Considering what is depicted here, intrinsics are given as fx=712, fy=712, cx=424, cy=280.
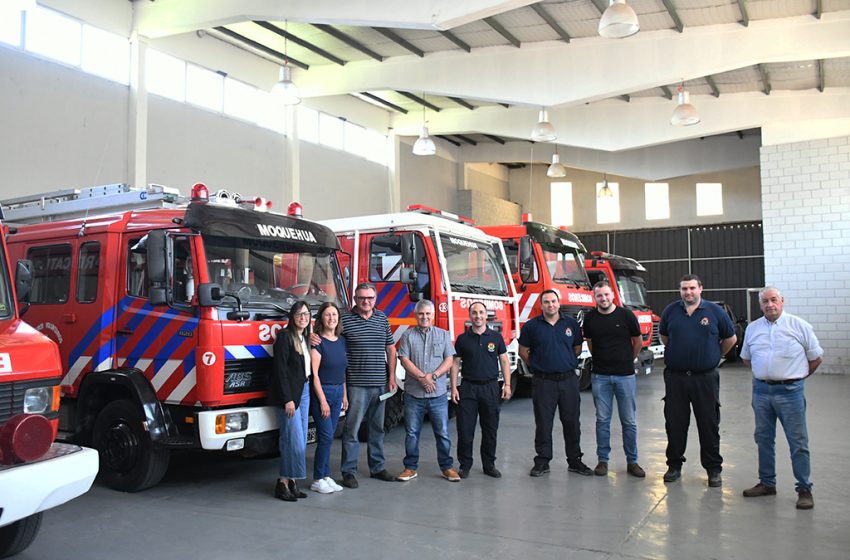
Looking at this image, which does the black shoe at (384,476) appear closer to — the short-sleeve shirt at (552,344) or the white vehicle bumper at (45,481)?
the short-sleeve shirt at (552,344)

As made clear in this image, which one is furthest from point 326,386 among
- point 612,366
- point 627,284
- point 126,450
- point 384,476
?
point 627,284

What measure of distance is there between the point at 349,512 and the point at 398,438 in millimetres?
3103

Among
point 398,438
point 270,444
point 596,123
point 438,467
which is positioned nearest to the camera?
point 270,444

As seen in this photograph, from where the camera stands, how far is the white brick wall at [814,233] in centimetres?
1675

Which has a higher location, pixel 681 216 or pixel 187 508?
pixel 681 216

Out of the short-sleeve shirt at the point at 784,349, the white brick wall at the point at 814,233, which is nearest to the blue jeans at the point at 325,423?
the short-sleeve shirt at the point at 784,349

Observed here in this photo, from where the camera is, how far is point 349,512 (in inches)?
208

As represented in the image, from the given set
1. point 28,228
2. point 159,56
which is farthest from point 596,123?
point 28,228

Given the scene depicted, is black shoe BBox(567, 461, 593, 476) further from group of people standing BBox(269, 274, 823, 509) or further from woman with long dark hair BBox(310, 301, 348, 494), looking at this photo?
Answer: woman with long dark hair BBox(310, 301, 348, 494)

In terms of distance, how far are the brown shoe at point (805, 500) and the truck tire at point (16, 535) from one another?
17.2 feet

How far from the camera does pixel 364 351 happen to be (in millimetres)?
6094

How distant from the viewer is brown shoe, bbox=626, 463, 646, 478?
249 inches

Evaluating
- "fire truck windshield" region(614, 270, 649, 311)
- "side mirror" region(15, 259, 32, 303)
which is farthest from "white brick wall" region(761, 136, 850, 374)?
"side mirror" region(15, 259, 32, 303)

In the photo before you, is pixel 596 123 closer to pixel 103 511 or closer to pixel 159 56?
pixel 159 56
